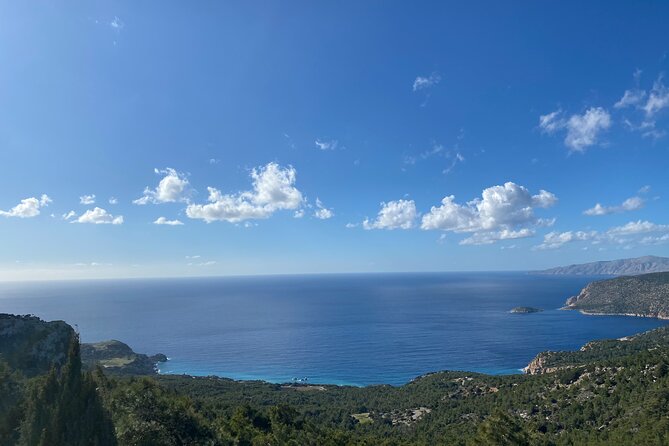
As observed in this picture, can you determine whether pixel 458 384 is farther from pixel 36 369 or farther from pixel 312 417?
pixel 36 369

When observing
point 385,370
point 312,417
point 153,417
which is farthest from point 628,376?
point 385,370

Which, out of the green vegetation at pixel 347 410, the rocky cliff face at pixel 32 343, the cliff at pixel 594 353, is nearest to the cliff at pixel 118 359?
the green vegetation at pixel 347 410

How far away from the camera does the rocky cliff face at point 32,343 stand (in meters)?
45.5

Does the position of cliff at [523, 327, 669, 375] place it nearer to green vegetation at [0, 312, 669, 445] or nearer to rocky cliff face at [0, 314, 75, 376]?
green vegetation at [0, 312, 669, 445]

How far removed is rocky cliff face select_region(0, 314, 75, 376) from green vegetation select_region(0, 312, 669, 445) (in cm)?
62

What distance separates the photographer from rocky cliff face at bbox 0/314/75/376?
149ft

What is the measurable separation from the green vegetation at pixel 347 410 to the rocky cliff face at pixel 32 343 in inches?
24.5

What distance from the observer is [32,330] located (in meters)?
49.4

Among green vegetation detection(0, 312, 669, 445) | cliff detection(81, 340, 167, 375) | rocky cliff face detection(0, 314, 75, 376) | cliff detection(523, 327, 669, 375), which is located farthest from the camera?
cliff detection(81, 340, 167, 375)

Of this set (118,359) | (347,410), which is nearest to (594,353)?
(347,410)

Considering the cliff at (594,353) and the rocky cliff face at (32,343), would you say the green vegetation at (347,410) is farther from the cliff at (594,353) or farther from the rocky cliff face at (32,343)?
the cliff at (594,353)

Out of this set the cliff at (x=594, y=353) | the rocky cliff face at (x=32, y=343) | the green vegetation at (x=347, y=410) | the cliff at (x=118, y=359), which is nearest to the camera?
the green vegetation at (x=347, y=410)

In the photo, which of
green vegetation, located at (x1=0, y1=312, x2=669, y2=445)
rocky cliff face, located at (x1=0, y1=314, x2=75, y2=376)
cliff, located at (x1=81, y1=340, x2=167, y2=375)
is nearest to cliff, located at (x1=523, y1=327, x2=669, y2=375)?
green vegetation, located at (x1=0, y1=312, x2=669, y2=445)

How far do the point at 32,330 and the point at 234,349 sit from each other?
10402cm
